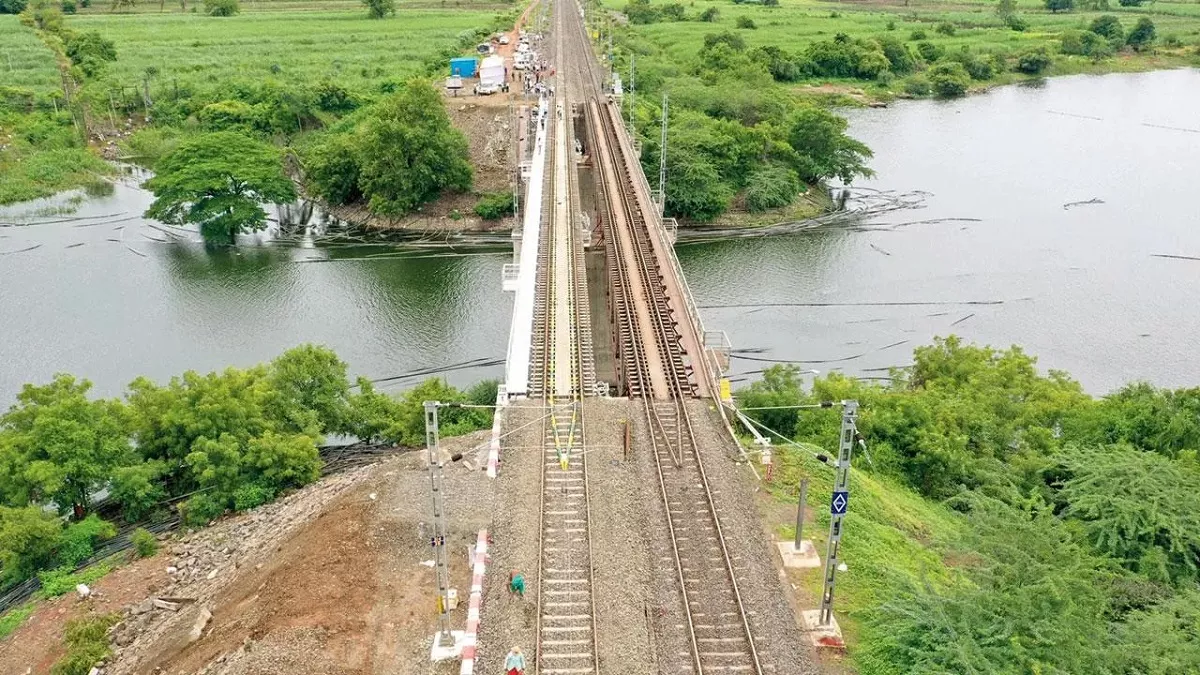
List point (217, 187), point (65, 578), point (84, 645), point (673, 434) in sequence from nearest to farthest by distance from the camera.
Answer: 1. point (84, 645)
2. point (65, 578)
3. point (673, 434)
4. point (217, 187)

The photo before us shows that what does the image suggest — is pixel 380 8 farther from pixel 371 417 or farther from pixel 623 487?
pixel 623 487

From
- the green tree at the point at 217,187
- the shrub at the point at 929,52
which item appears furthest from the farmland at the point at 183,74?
the shrub at the point at 929,52

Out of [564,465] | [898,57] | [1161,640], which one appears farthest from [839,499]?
[898,57]

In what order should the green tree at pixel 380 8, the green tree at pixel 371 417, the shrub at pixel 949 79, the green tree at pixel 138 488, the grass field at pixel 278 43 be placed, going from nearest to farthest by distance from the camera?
the green tree at pixel 138 488 → the green tree at pixel 371 417 → the grass field at pixel 278 43 → the shrub at pixel 949 79 → the green tree at pixel 380 8

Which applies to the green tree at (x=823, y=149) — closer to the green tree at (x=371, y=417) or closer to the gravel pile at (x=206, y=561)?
the green tree at (x=371, y=417)

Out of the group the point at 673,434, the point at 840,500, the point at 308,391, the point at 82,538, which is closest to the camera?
the point at 840,500

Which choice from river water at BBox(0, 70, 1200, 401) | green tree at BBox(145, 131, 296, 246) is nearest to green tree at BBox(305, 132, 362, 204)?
green tree at BBox(145, 131, 296, 246)
